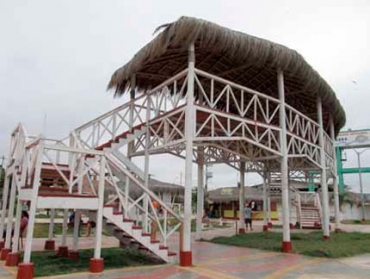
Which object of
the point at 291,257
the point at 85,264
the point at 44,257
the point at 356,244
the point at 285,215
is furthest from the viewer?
the point at 356,244

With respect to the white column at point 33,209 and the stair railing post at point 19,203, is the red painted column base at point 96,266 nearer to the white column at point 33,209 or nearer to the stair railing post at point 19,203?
the white column at point 33,209

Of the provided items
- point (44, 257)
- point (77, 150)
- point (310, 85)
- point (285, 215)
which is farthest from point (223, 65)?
point (44, 257)

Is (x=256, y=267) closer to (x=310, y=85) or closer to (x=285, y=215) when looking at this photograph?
(x=285, y=215)

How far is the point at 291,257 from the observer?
9828 mm

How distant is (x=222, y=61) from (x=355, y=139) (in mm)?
37096

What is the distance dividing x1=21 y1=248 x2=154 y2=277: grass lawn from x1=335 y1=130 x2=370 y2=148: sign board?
39.0 metres

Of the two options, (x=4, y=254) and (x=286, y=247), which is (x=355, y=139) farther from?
(x=4, y=254)

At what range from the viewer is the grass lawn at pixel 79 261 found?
24.7 ft

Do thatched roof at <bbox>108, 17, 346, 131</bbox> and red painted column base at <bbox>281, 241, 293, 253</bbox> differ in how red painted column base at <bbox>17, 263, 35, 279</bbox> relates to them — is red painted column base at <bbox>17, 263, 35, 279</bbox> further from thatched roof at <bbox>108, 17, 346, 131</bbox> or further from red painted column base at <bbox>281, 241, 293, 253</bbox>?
red painted column base at <bbox>281, 241, 293, 253</bbox>

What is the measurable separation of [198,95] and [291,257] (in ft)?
21.8

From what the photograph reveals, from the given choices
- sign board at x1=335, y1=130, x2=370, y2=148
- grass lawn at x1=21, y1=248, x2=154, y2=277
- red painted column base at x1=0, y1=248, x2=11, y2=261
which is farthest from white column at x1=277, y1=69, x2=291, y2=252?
sign board at x1=335, y1=130, x2=370, y2=148

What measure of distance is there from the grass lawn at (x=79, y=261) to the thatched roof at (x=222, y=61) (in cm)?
557

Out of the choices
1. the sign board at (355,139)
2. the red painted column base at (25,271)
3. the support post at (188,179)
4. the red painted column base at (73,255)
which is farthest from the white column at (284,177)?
the sign board at (355,139)

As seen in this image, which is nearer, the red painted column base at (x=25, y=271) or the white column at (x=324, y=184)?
the red painted column base at (x=25, y=271)
